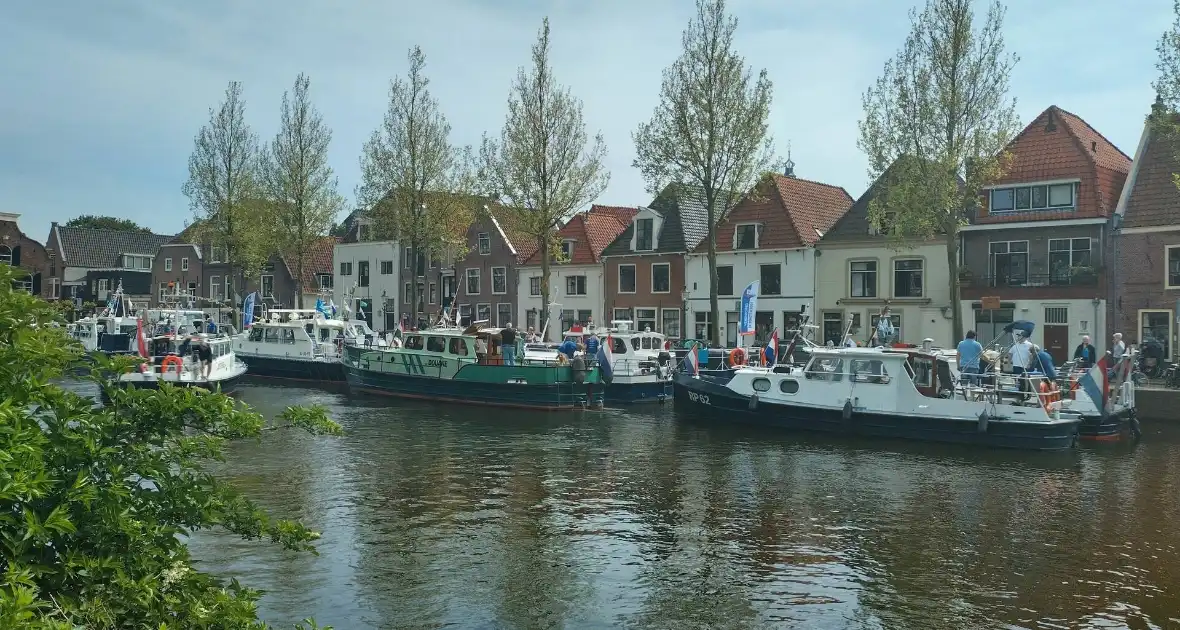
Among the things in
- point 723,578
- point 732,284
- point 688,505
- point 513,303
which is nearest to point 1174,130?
point 688,505

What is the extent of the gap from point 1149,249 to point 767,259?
1652 cm

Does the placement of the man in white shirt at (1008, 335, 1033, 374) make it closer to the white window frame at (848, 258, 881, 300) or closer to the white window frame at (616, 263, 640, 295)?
the white window frame at (848, 258, 881, 300)

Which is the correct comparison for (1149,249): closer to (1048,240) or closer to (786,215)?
(1048,240)

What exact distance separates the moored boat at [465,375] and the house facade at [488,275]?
2169 centimetres

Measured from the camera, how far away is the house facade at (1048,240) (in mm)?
34969

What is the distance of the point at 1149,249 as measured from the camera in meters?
33.4

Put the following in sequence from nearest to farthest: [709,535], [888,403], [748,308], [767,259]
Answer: [709,535]
[888,403]
[748,308]
[767,259]

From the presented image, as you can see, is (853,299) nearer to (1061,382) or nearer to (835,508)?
(1061,382)

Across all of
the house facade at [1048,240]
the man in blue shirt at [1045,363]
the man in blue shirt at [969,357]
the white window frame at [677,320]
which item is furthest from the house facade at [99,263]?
the man in blue shirt at [1045,363]

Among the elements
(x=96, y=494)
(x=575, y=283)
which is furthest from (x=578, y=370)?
(x=575, y=283)

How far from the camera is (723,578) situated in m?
11.7

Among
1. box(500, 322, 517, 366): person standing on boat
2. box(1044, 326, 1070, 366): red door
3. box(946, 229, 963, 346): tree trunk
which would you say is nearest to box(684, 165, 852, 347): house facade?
box(1044, 326, 1070, 366): red door

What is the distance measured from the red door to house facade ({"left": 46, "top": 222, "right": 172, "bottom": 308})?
6928cm

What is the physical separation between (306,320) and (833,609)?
34.4m
